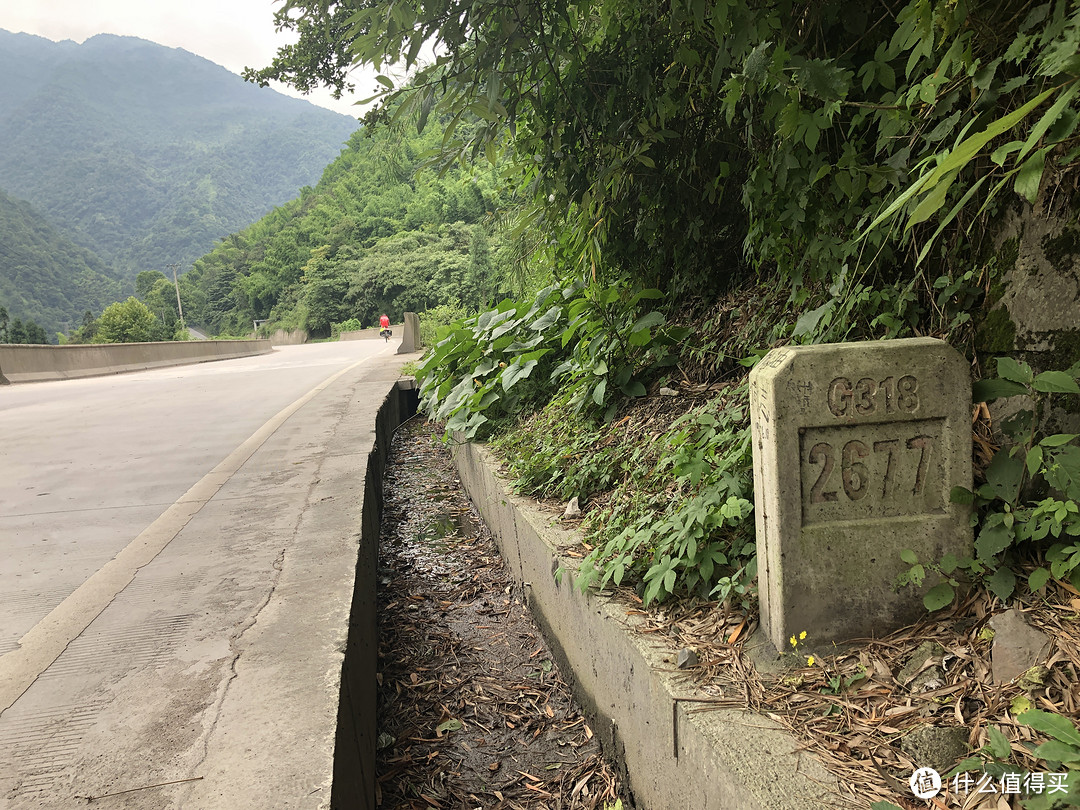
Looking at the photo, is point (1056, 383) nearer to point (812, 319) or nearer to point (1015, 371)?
point (1015, 371)

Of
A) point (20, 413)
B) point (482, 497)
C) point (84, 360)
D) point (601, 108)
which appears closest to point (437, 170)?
point (601, 108)

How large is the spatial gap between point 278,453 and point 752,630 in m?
4.48

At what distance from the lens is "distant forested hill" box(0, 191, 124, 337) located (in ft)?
300

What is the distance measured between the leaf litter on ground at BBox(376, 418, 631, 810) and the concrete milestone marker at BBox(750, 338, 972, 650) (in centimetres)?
109

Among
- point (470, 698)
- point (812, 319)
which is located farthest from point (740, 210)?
point (470, 698)

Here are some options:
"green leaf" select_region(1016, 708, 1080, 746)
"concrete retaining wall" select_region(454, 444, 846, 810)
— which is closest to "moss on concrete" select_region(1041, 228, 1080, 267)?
"green leaf" select_region(1016, 708, 1080, 746)

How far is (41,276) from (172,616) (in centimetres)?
11728

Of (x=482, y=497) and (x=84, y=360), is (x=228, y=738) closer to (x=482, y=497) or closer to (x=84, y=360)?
(x=482, y=497)

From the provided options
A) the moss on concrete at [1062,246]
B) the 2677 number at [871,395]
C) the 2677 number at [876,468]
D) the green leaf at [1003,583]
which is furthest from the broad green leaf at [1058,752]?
the moss on concrete at [1062,246]

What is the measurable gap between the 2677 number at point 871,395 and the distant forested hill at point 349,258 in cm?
2478

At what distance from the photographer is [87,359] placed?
1739 centimetres

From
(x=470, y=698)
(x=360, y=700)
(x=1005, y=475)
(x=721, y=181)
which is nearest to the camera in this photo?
(x=1005, y=475)

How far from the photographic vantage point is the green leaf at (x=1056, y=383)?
162 centimetres

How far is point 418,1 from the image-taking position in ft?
8.19
